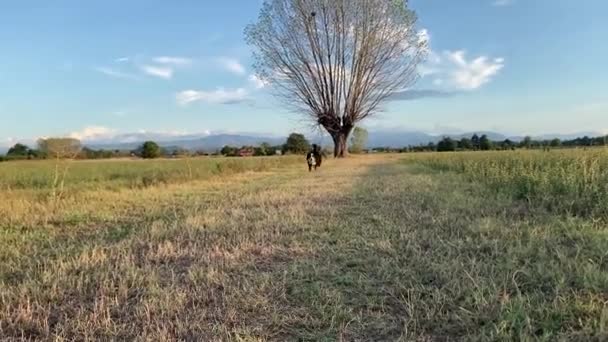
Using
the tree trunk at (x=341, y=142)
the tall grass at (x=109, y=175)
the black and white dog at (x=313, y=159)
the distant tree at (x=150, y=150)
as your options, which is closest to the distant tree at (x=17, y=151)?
Result: the distant tree at (x=150, y=150)

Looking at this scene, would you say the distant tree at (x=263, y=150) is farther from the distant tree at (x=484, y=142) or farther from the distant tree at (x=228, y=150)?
the distant tree at (x=484, y=142)

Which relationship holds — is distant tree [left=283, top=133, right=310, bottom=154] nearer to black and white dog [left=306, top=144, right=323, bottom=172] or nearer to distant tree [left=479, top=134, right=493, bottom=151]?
distant tree [left=479, top=134, right=493, bottom=151]

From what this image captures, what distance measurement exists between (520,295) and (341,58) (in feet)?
105

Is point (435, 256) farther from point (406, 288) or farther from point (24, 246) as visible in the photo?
point (24, 246)

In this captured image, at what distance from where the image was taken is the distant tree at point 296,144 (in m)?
71.2

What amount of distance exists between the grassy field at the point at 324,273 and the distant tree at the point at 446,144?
66901mm

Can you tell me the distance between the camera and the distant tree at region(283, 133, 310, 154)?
7119 cm

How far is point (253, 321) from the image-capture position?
3041mm

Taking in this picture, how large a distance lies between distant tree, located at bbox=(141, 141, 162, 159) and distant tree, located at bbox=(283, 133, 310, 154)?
19.6 metres

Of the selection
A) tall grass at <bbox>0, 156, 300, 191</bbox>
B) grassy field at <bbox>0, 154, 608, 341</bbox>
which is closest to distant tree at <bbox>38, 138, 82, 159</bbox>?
tall grass at <bbox>0, 156, 300, 191</bbox>

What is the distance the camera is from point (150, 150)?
6819cm

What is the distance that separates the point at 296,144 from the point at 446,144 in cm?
2418

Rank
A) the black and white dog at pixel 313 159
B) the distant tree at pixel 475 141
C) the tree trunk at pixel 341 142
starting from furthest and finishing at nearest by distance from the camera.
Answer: the distant tree at pixel 475 141 < the tree trunk at pixel 341 142 < the black and white dog at pixel 313 159

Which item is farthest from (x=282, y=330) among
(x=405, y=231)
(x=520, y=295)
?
(x=405, y=231)
